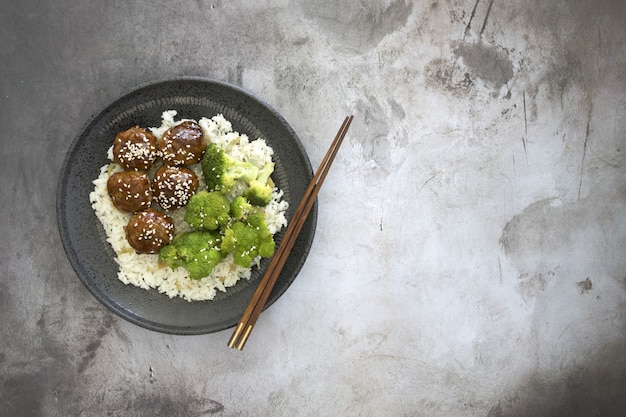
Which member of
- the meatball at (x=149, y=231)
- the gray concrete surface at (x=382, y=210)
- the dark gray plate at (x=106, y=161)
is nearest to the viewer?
the meatball at (x=149, y=231)

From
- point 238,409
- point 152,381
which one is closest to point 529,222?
point 238,409

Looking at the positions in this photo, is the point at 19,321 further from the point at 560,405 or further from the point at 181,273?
the point at 560,405

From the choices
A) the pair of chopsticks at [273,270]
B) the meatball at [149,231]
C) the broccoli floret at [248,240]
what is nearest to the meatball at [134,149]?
the meatball at [149,231]

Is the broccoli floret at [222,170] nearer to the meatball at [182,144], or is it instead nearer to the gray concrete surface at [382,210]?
the meatball at [182,144]

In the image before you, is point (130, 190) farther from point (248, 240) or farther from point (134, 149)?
point (248, 240)

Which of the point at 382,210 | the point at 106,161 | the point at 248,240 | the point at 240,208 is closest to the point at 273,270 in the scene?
the point at 248,240
